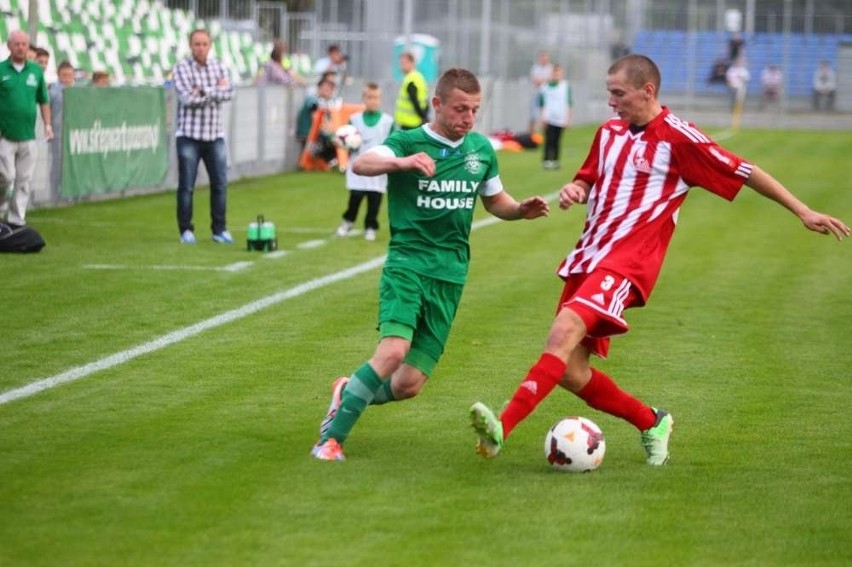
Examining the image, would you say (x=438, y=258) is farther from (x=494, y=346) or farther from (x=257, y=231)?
(x=257, y=231)

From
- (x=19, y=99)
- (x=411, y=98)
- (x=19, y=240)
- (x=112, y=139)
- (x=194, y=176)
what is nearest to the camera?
(x=19, y=240)

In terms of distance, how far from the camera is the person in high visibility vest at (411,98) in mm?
24047

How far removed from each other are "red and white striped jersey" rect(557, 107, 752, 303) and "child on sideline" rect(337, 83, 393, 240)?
34.0 feet

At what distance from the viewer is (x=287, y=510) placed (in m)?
6.16

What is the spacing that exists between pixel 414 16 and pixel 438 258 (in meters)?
39.5

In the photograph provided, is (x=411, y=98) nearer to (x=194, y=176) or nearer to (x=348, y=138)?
(x=348, y=138)

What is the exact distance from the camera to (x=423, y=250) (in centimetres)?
727

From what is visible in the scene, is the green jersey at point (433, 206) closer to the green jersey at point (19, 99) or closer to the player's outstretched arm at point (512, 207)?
the player's outstretched arm at point (512, 207)

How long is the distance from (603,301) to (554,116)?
25.6 m

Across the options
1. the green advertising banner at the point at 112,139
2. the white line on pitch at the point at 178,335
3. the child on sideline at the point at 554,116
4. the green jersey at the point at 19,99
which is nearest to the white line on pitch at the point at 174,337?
the white line on pitch at the point at 178,335

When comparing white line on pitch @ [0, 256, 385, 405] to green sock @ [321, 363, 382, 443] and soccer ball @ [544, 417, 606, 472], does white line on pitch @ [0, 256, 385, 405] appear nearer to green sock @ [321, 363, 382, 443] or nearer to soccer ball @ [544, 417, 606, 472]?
green sock @ [321, 363, 382, 443]

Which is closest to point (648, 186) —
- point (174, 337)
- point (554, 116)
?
point (174, 337)

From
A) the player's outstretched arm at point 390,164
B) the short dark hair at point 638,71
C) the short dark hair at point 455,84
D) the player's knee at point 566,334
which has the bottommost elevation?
the player's knee at point 566,334

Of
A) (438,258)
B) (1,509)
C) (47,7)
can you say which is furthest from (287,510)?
(47,7)
